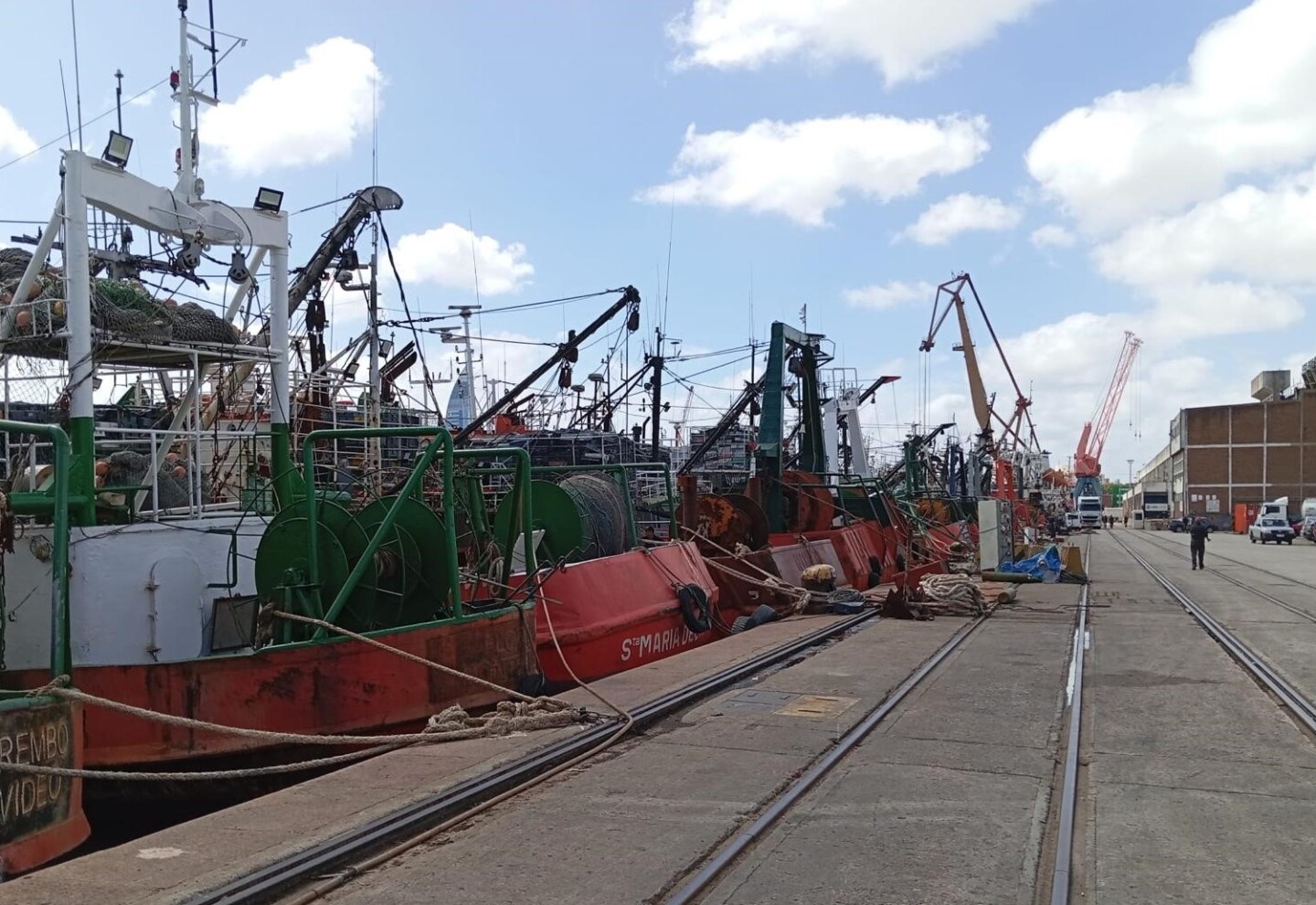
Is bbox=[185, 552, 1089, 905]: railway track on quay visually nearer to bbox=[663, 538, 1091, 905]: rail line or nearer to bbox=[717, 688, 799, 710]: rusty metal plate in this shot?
bbox=[663, 538, 1091, 905]: rail line

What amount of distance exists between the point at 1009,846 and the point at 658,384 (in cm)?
2577

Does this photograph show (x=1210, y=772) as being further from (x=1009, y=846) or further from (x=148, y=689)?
(x=148, y=689)

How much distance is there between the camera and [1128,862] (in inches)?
188

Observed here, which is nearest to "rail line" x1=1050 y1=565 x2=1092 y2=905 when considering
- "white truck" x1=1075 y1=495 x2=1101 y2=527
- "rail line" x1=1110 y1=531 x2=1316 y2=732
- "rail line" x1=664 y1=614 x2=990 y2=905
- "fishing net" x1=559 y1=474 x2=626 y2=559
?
"rail line" x1=664 y1=614 x2=990 y2=905

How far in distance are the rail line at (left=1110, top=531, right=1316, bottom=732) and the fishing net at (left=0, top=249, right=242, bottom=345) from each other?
33.1 ft

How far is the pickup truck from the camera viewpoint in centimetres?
5159

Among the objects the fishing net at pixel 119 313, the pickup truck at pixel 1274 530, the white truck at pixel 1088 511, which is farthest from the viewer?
the white truck at pixel 1088 511

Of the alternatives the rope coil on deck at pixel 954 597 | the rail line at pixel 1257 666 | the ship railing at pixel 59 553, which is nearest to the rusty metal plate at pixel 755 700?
the rail line at pixel 1257 666

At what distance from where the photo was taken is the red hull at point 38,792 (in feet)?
16.8

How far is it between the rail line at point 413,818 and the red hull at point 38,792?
1.62 metres

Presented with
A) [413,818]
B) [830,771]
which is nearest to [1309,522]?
[830,771]

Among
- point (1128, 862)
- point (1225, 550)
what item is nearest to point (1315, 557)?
point (1225, 550)

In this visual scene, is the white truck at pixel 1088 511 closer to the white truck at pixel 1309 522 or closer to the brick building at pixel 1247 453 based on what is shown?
the brick building at pixel 1247 453

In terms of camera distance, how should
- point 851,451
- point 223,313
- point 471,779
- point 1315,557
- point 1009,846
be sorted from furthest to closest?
point 851,451
point 1315,557
point 223,313
point 471,779
point 1009,846
